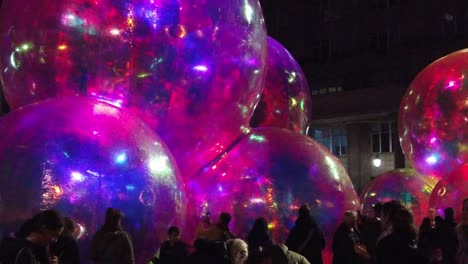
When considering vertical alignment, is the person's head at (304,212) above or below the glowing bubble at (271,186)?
below

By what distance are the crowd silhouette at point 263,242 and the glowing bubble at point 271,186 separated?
24 centimetres

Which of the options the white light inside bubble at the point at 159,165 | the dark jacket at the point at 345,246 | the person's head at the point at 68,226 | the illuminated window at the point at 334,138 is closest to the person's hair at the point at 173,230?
the white light inside bubble at the point at 159,165

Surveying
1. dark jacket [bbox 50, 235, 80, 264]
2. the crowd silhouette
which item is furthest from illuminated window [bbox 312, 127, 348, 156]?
dark jacket [bbox 50, 235, 80, 264]

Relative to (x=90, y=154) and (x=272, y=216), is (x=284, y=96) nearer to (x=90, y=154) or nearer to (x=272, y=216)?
(x=272, y=216)

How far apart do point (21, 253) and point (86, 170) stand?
1.69m

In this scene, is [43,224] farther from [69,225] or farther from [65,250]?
[69,225]

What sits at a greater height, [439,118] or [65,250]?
[439,118]

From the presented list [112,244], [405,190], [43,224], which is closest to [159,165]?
[112,244]

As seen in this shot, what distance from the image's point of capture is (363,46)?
1256 inches

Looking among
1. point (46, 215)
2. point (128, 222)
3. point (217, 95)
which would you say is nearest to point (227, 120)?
point (217, 95)

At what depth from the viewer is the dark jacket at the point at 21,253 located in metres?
3.31

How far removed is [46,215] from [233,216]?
3424 millimetres

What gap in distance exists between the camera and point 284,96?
30.1 ft

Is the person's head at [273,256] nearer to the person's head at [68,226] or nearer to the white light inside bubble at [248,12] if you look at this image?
the person's head at [68,226]
